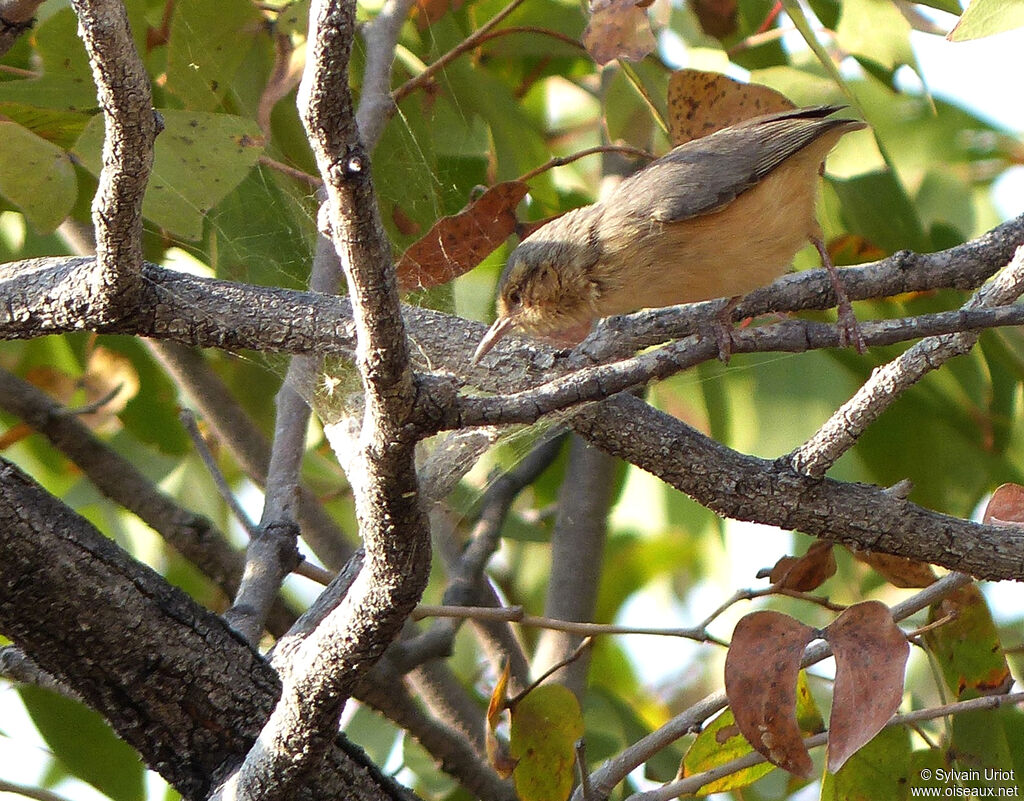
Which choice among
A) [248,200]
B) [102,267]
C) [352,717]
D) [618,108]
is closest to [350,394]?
[248,200]

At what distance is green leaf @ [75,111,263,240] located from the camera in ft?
8.74

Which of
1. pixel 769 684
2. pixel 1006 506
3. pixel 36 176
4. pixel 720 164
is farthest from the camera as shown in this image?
pixel 720 164

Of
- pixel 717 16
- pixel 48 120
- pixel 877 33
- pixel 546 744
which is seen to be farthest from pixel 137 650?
pixel 717 16

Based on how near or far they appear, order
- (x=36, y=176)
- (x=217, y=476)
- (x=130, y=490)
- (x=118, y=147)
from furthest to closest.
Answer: (x=130, y=490), (x=217, y=476), (x=36, y=176), (x=118, y=147)

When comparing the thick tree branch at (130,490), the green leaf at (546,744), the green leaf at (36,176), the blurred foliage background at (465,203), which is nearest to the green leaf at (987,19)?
the blurred foliage background at (465,203)

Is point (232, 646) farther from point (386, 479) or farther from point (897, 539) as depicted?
point (897, 539)

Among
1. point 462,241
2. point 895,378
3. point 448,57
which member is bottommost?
point 895,378

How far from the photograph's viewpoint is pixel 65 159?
254 centimetres

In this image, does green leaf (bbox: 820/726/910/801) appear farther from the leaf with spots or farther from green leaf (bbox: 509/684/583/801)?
green leaf (bbox: 509/684/583/801)

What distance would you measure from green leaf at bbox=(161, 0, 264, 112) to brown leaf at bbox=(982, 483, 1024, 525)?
2.25 metres

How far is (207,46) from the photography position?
126 inches

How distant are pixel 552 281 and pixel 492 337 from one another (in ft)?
1.75

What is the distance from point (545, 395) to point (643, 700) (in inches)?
181

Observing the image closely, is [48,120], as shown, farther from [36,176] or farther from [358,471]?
[358,471]
